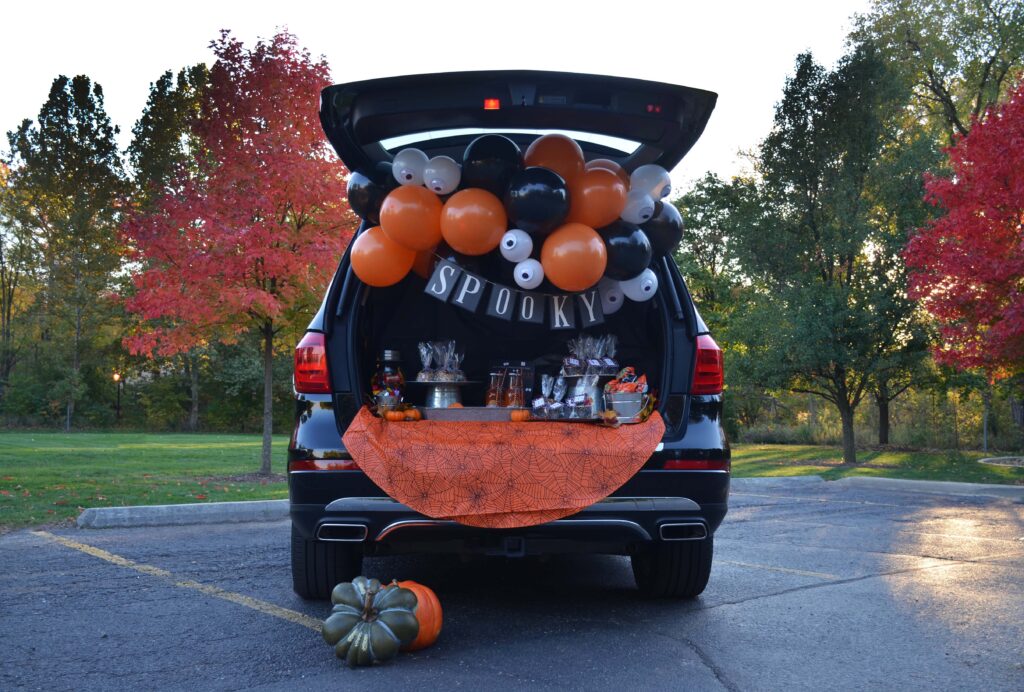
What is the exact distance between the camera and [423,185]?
423 cm

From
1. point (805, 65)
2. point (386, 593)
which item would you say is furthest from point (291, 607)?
point (805, 65)

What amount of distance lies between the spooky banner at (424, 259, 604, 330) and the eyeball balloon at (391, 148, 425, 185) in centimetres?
45

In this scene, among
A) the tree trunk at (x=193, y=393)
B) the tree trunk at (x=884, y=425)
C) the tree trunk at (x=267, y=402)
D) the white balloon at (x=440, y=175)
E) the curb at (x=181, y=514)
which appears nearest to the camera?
the white balloon at (x=440, y=175)

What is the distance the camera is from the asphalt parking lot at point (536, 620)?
10.6ft

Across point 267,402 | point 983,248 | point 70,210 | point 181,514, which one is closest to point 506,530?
point 181,514

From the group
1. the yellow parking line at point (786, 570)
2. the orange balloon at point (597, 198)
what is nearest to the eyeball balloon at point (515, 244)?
the orange balloon at point (597, 198)

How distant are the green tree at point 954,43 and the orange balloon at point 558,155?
18.5 m

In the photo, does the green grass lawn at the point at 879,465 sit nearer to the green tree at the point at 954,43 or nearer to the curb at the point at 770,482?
the curb at the point at 770,482

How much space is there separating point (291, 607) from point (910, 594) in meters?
3.37

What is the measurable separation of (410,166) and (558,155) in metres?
0.74

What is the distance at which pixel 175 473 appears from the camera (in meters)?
11.6

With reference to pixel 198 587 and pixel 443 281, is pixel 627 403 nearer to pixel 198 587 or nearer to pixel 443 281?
pixel 443 281

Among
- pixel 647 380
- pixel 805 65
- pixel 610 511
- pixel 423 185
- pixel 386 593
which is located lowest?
pixel 386 593

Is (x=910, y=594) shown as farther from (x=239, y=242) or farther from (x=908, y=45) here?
(x=908, y=45)
